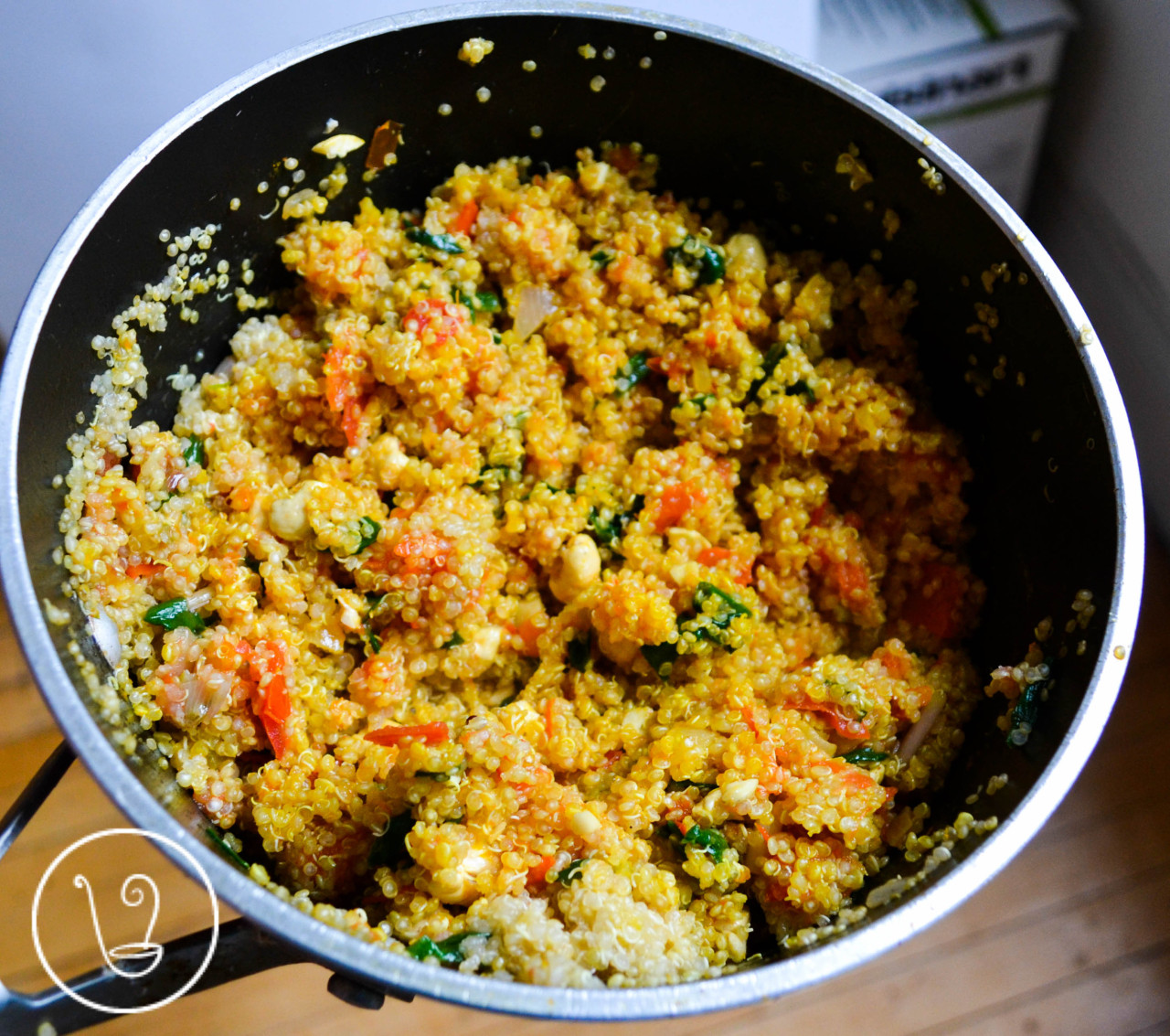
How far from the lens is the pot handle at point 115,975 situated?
101cm

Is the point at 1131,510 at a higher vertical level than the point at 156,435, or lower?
lower

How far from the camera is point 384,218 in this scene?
1493 millimetres

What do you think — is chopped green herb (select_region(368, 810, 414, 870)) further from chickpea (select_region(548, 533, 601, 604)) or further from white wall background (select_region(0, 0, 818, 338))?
white wall background (select_region(0, 0, 818, 338))

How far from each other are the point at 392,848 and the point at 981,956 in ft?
4.21

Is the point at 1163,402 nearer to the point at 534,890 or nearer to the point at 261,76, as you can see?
the point at 534,890

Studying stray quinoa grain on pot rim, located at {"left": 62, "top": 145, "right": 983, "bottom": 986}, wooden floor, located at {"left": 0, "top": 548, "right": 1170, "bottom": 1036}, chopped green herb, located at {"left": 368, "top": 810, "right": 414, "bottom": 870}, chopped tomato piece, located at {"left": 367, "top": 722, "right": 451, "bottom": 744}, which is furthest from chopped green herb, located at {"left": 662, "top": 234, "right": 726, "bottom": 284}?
wooden floor, located at {"left": 0, "top": 548, "right": 1170, "bottom": 1036}

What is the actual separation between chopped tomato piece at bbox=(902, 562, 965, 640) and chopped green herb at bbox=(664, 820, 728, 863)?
45 centimetres

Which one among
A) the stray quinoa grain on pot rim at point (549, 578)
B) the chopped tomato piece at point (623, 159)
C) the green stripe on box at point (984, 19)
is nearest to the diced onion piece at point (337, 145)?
the stray quinoa grain on pot rim at point (549, 578)

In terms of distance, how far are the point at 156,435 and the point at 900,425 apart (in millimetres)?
1000

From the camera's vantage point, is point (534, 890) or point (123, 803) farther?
point (534, 890)

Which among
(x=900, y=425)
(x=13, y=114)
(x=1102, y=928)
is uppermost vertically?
(x=13, y=114)

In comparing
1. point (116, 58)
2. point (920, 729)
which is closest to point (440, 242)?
point (116, 58)

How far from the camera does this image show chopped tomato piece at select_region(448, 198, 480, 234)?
1478mm

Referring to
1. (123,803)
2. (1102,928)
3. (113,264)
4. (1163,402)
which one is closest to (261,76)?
(113,264)
